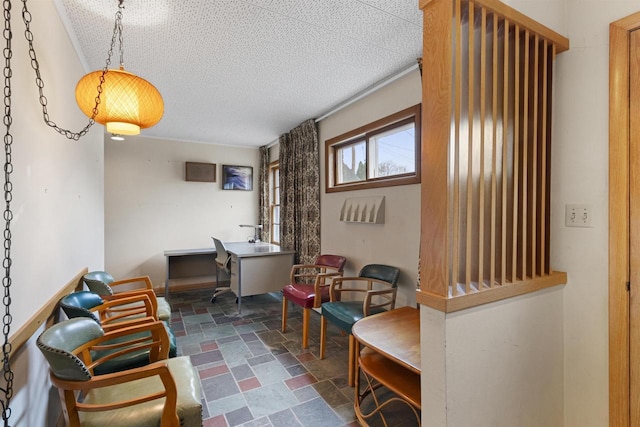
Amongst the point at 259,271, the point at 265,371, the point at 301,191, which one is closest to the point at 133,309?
the point at 265,371

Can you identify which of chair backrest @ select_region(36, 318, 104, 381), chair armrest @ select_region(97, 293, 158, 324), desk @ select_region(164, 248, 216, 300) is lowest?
desk @ select_region(164, 248, 216, 300)

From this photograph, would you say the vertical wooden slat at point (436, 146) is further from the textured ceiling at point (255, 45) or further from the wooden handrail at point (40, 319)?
the wooden handrail at point (40, 319)

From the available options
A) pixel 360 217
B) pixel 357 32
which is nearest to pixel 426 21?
pixel 357 32

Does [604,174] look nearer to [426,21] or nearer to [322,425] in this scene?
[426,21]

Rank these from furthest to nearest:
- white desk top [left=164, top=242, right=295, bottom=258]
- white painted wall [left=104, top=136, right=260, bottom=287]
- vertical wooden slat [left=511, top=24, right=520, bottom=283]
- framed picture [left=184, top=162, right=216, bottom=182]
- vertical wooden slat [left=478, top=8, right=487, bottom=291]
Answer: framed picture [left=184, top=162, right=216, bottom=182] < white painted wall [left=104, top=136, right=260, bottom=287] < white desk top [left=164, top=242, right=295, bottom=258] < vertical wooden slat [left=511, top=24, right=520, bottom=283] < vertical wooden slat [left=478, top=8, right=487, bottom=291]

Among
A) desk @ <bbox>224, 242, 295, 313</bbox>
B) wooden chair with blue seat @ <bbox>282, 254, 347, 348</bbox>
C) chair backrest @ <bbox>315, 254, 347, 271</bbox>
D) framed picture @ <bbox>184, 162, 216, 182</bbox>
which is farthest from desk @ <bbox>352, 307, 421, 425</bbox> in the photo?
framed picture @ <bbox>184, 162, 216, 182</bbox>

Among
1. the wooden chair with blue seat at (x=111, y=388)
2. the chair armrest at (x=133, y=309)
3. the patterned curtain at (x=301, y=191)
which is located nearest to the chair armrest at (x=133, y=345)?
the wooden chair with blue seat at (x=111, y=388)

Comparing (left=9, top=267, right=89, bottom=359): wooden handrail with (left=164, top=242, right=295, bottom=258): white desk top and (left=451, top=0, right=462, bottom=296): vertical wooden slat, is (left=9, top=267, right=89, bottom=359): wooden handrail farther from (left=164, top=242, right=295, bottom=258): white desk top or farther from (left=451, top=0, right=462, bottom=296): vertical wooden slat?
(left=164, top=242, right=295, bottom=258): white desk top

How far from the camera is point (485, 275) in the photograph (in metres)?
1.31

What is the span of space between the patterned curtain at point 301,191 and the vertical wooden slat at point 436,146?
8.74ft

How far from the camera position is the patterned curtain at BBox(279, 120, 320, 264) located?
380cm

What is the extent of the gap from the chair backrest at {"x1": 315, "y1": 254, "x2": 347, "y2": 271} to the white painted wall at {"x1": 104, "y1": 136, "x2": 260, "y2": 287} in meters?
2.49

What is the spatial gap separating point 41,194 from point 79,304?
752mm

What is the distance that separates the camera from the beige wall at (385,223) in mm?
2492
